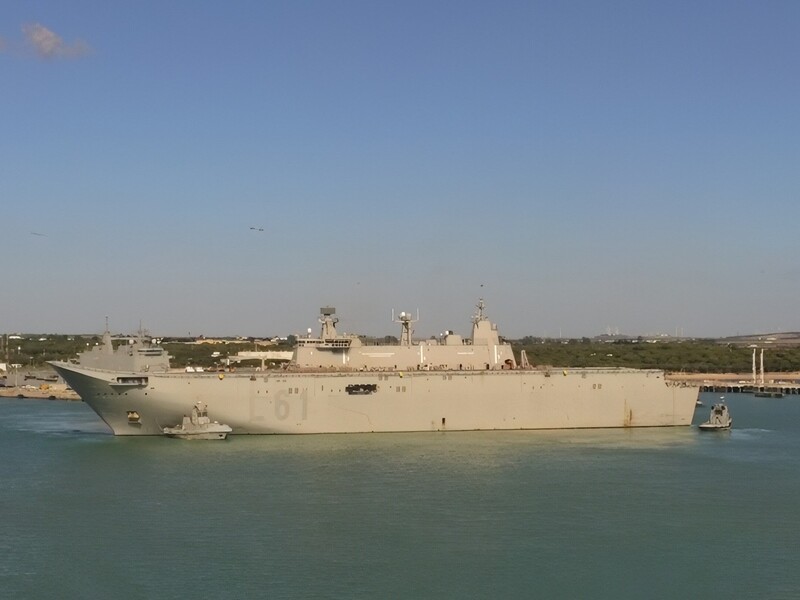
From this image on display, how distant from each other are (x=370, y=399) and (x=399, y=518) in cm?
1196

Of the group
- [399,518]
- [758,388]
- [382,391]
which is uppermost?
[382,391]

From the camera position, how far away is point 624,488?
24781 mm

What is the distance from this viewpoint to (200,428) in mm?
32031

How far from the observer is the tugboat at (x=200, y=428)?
32.0m

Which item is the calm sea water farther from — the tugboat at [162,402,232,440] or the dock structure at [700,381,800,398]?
the dock structure at [700,381,800,398]

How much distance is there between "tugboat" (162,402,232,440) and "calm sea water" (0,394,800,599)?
0.45 meters

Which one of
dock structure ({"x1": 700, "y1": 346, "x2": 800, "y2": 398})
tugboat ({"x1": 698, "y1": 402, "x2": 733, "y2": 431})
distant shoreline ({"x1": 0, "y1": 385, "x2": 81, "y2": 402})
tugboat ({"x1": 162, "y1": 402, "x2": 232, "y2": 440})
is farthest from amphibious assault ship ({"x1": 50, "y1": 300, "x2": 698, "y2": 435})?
distant shoreline ({"x1": 0, "y1": 385, "x2": 81, "y2": 402})

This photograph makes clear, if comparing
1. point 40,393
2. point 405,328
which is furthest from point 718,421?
point 40,393

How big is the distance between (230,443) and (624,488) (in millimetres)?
14096

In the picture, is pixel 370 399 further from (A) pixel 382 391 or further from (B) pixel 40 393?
(B) pixel 40 393

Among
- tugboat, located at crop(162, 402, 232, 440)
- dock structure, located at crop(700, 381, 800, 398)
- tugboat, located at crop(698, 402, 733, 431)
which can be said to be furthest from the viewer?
dock structure, located at crop(700, 381, 800, 398)

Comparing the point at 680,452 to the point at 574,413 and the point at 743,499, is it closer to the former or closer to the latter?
the point at 574,413

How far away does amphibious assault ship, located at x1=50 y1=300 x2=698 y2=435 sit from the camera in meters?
32.3

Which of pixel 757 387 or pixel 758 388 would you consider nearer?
pixel 758 388
